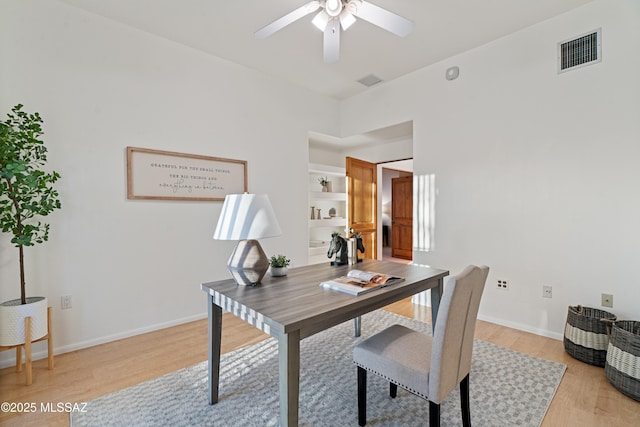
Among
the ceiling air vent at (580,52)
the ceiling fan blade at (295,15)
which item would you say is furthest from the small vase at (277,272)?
the ceiling air vent at (580,52)

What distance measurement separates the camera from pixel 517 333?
2826 millimetres

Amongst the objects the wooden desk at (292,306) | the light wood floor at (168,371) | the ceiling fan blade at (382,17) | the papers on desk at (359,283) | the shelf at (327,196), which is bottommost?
the light wood floor at (168,371)

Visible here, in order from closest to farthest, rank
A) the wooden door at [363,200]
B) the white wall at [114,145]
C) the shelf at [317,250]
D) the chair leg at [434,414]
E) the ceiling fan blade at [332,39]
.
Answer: the chair leg at [434,414], the ceiling fan blade at [332,39], the white wall at [114,145], the shelf at [317,250], the wooden door at [363,200]

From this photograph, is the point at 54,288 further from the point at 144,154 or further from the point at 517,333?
the point at 517,333

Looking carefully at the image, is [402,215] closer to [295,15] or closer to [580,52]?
[580,52]

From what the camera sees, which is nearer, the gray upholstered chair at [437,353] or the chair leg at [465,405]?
the gray upholstered chair at [437,353]

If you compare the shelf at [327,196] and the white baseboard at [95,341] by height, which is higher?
the shelf at [327,196]

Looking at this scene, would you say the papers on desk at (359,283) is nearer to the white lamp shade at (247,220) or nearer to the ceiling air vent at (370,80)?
the white lamp shade at (247,220)

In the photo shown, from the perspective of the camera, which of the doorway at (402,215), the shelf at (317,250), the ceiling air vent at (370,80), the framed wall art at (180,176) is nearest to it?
the framed wall art at (180,176)

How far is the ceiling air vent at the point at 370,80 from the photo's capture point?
150 inches

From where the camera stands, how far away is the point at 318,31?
2861mm

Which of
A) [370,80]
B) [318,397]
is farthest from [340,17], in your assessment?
[318,397]

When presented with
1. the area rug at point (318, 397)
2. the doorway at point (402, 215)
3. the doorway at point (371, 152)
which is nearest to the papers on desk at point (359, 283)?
the area rug at point (318, 397)

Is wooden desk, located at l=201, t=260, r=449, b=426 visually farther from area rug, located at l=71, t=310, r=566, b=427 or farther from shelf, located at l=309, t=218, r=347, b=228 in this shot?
shelf, located at l=309, t=218, r=347, b=228
